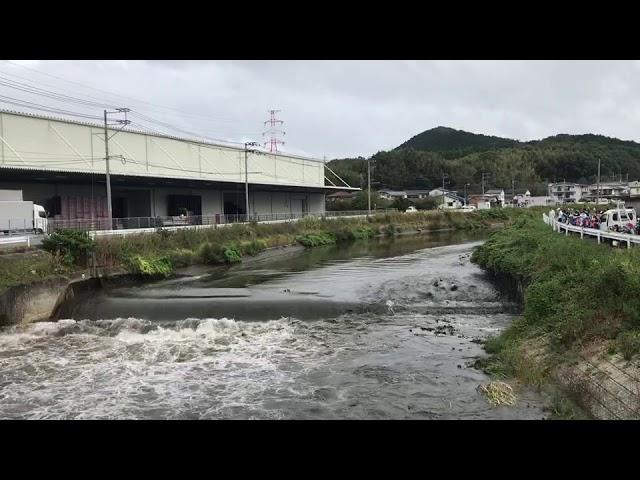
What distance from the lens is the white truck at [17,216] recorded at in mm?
23359

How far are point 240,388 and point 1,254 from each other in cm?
1210

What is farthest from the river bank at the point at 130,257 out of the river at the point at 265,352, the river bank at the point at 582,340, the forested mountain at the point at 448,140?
the forested mountain at the point at 448,140

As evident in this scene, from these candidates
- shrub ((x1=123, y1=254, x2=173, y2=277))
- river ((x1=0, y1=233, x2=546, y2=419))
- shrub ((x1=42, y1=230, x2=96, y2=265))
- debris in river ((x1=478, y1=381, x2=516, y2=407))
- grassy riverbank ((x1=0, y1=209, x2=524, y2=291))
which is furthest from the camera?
shrub ((x1=123, y1=254, x2=173, y2=277))

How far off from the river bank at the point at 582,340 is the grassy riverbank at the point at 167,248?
46.0 ft

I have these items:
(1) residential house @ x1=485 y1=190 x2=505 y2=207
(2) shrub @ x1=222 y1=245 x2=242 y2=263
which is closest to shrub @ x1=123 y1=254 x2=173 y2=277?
(2) shrub @ x1=222 y1=245 x2=242 y2=263

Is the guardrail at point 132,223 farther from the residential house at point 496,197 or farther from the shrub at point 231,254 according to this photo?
the residential house at point 496,197

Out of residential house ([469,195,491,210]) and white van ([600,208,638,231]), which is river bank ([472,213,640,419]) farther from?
residential house ([469,195,491,210])

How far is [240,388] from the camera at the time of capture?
31.2ft

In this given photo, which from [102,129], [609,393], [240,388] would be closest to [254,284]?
[240,388]

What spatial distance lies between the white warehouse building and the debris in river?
2611 cm

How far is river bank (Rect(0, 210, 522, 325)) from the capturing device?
15.9 m

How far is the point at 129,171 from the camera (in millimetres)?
35906

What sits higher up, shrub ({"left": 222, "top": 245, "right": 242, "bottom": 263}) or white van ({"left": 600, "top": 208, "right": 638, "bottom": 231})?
white van ({"left": 600, "top": 208, "right": 638, "bottom": 231})
